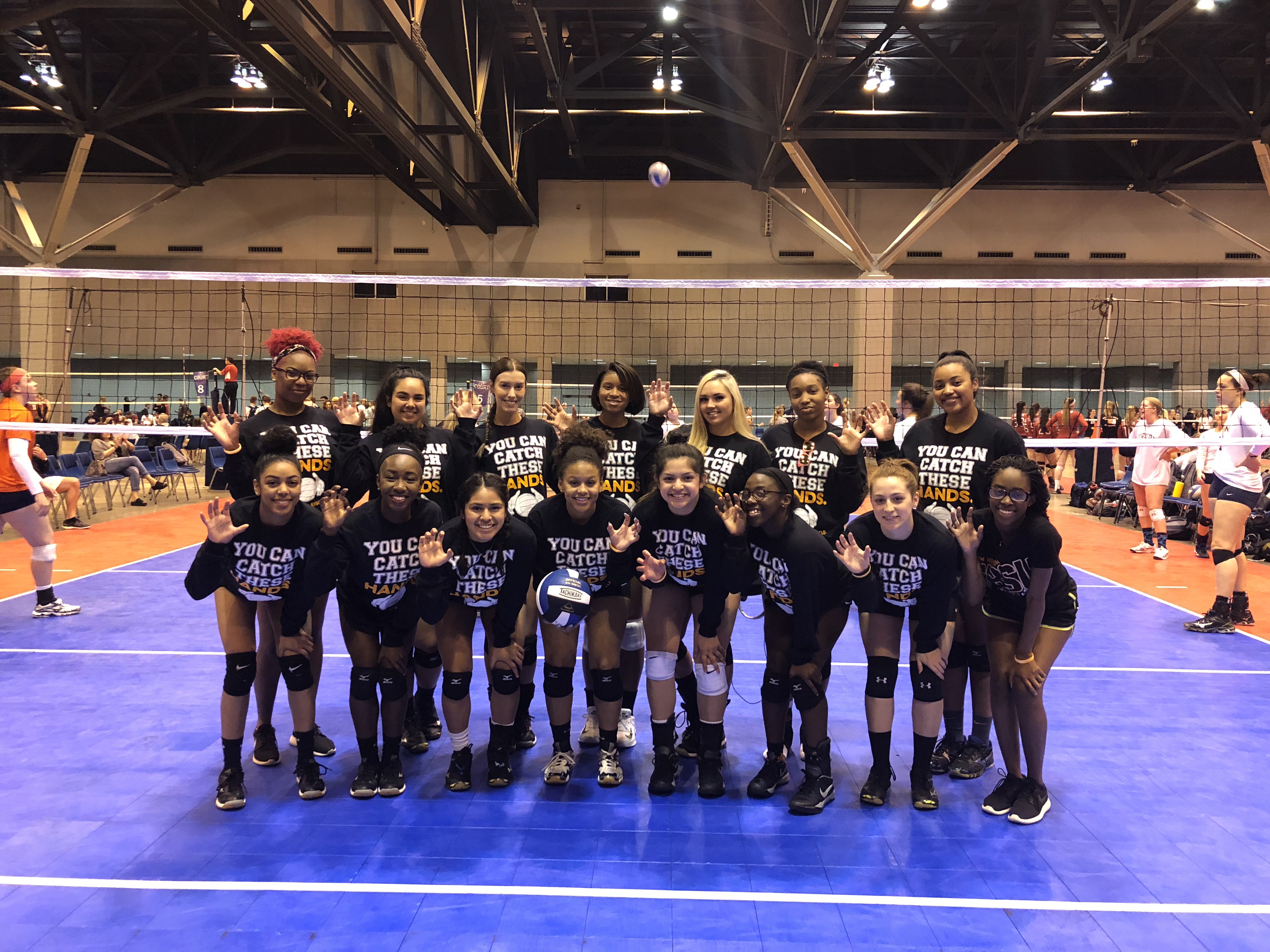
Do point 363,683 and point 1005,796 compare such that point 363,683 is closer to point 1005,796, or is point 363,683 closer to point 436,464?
point 436,464

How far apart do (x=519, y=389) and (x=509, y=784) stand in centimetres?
176

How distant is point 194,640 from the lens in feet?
17.6

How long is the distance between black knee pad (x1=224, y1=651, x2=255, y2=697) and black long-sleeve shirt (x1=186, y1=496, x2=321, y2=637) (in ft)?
0.58

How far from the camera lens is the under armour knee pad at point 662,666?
10.9ft

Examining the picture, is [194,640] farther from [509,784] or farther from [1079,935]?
[1079,935]

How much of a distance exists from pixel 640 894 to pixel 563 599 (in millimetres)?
1065

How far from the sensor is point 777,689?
330cm

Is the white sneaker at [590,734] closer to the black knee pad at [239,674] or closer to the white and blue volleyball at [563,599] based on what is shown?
the white and blue volleyball at [563,599]

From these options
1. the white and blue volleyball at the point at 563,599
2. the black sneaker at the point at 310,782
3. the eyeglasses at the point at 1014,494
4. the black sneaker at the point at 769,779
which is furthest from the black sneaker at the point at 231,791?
the eyeglasses at the point at 1014,494

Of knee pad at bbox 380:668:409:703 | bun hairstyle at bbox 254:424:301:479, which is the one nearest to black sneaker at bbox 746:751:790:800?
knee pad at bbox 380:668:409:703

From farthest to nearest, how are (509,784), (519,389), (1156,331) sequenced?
1. (1156,331)
2. (519,389)
3. (509,784)

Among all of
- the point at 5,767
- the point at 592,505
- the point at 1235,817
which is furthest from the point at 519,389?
the point at 1235,817

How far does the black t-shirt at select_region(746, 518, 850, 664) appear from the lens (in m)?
3.10

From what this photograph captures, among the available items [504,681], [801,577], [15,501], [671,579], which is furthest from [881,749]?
[15,501]
